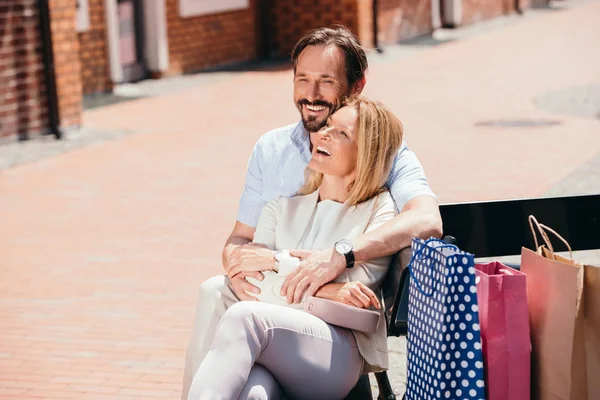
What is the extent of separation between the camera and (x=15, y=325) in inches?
236

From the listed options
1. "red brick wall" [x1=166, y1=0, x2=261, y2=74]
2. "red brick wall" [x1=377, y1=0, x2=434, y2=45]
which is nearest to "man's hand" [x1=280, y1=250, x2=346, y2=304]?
"red brick wall" [x1=166, y1=0, x2=261, y2=74]

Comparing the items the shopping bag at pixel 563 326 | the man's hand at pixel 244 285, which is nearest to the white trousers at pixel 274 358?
the man's hand at pixel 244 285

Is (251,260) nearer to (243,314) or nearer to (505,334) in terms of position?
(243,314)

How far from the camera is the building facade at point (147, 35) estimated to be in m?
12.2

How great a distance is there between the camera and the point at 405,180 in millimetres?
3775

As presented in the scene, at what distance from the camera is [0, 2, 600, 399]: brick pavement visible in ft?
18.1

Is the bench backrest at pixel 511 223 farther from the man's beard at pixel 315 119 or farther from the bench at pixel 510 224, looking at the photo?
the man's beard at pixel 315 119

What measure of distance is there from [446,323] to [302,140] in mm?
1203

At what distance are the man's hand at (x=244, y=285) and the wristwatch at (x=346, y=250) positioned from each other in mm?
297

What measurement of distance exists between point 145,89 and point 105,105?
63.5 inches

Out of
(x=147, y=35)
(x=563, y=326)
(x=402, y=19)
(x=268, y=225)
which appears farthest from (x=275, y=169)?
(x=402, y=19)

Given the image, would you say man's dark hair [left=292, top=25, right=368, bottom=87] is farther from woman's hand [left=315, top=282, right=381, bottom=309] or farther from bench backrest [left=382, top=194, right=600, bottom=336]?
woman's hand [left=315, top=282, right=381, bottom=309]

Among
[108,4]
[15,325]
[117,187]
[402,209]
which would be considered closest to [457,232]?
[402,209]

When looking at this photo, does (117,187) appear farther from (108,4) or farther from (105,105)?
(108,4)
